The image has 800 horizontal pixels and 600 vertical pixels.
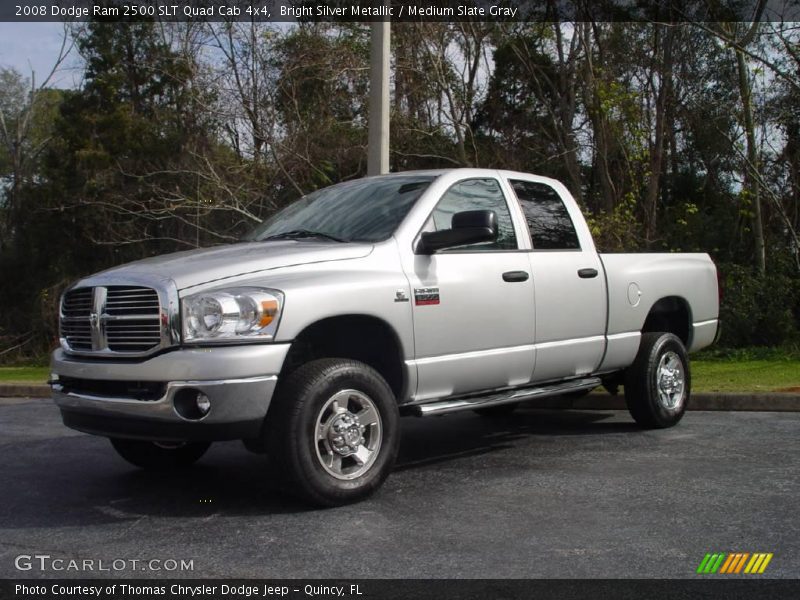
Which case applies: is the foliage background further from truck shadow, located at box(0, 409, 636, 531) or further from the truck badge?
the truck badge

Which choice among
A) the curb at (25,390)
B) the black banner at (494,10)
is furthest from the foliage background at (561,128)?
the curb at (25,390)

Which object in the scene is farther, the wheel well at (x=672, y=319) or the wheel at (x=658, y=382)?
the wheel well at (x=672, y=319)

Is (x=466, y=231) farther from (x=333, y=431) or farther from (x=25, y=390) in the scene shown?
(x=25, y=390)

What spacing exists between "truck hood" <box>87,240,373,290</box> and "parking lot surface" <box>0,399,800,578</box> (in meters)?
1.35

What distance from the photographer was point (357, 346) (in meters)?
6.00

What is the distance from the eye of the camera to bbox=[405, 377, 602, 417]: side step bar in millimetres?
6022

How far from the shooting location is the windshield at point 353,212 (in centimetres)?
625

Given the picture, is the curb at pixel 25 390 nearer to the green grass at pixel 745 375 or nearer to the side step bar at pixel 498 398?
the side step bar at pixel 498 398

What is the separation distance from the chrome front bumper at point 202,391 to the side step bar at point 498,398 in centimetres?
119

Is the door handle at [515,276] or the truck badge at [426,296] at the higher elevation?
the door handle at [515,276]
